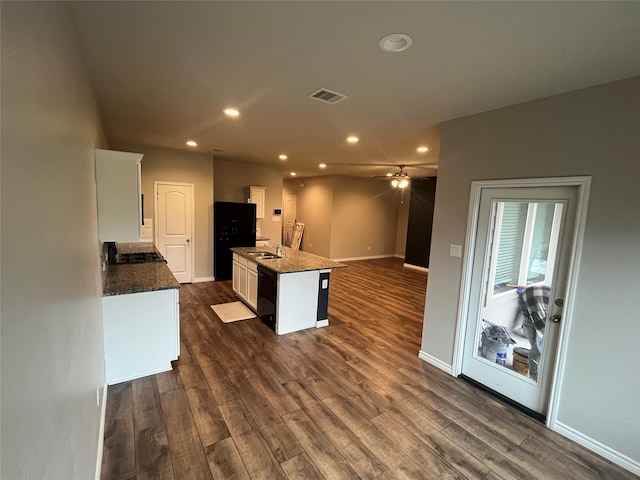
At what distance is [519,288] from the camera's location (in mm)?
2764

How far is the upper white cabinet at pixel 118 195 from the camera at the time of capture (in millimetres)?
2647

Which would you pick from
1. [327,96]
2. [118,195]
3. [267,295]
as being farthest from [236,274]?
[327,96]

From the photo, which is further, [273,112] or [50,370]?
[273,112]

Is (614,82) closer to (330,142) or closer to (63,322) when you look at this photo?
(330,142)

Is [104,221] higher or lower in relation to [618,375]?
higher

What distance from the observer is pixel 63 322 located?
1.18 meters

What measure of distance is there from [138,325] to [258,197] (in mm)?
4709

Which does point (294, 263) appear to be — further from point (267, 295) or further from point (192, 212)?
point (192, 212)

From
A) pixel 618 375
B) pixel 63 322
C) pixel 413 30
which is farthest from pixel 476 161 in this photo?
pixel 63 322

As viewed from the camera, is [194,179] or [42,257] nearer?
[42,257]

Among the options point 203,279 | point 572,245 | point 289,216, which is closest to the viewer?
point 572,245

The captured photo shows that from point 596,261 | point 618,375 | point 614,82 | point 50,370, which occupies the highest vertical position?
point 614,82

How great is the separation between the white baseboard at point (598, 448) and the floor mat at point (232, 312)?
3655 mm

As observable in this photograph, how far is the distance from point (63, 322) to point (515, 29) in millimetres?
2542
